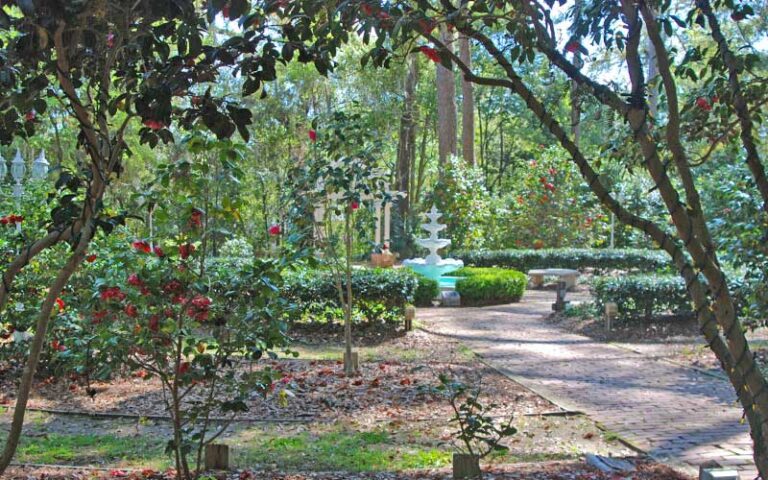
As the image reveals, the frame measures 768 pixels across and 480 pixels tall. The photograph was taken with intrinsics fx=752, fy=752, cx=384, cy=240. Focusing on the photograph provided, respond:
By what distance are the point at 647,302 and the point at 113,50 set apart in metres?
9.27

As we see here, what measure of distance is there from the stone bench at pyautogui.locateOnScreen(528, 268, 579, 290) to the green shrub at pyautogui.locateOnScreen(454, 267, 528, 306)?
0.87m

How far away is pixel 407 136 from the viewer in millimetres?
31156

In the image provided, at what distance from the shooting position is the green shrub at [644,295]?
10555mm

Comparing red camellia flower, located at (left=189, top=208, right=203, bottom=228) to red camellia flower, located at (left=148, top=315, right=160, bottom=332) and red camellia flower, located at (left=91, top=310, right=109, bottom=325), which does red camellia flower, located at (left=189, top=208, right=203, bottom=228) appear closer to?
red camellia flower, located at (left=148, top=315, right=160, bottom=332)

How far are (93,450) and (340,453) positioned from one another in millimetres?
A: 1643

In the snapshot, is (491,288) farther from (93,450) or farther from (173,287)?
(173,287)

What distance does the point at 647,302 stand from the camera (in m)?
10.7

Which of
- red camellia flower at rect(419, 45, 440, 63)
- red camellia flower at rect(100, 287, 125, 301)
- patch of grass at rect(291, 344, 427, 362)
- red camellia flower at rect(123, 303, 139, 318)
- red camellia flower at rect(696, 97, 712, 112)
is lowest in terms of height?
patch of grass at rect(291, 344, 427, 362)

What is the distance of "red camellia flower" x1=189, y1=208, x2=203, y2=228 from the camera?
3.51m

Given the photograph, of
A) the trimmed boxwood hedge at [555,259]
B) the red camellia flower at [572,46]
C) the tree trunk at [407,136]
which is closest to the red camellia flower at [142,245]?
the red camellia flower at [572,46]

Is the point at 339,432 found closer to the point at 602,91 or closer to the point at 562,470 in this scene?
the point at 562,470

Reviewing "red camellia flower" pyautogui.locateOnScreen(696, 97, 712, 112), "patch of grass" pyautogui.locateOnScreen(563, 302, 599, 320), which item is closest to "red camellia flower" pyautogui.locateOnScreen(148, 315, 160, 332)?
"red camellia flower" pyautogui.locateOnScreen(696, 97, 712, 112)

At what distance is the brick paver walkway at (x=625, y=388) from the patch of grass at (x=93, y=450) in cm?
330

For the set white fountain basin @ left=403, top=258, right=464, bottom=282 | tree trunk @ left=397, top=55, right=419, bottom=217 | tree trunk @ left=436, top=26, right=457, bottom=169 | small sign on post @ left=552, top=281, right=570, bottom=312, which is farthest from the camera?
tree trunk @ left=397, top=55, right=419, bottom=217
